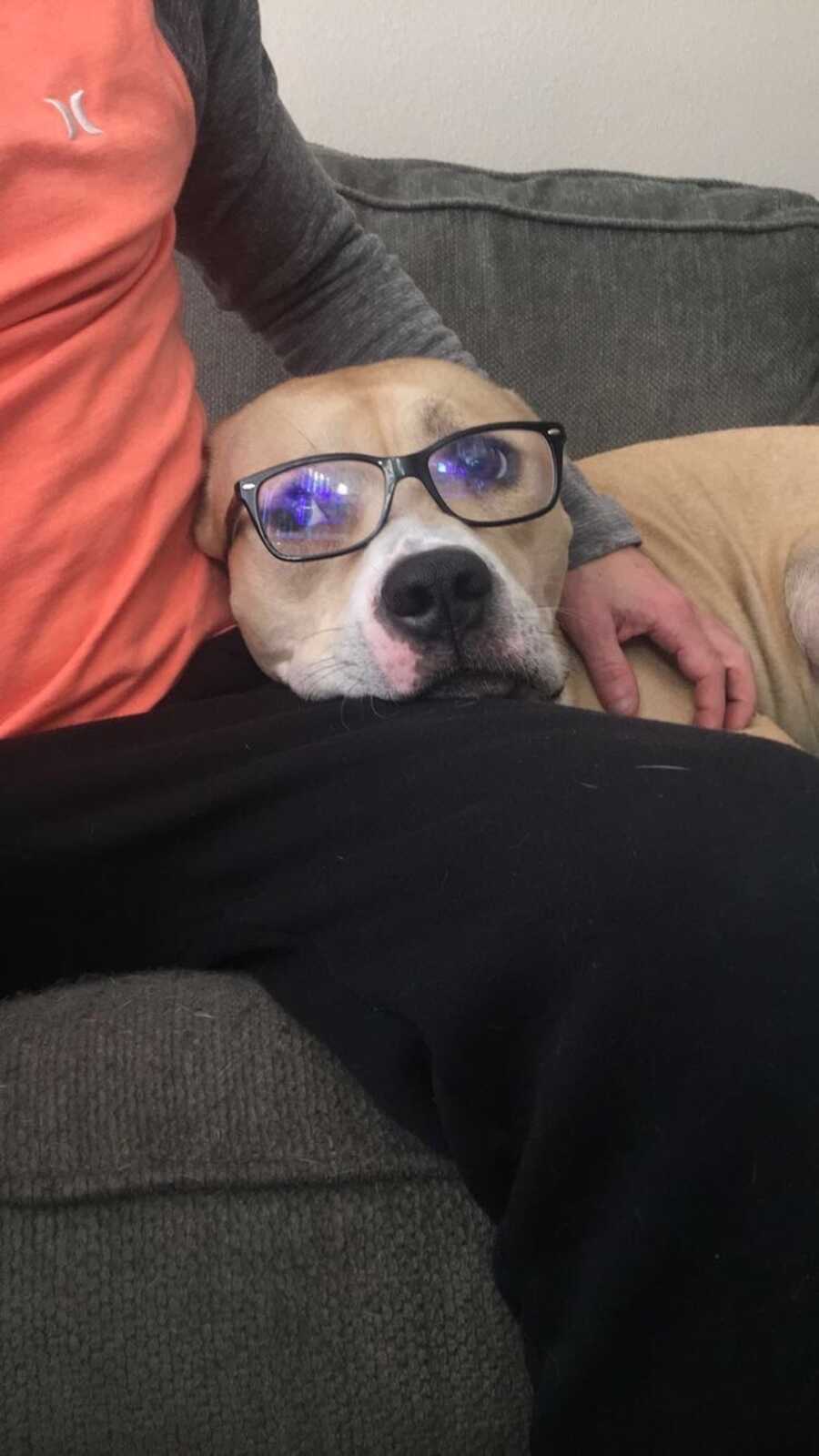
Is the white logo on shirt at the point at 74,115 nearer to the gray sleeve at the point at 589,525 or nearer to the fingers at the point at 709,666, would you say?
the gray sleeve at the point at 589,525

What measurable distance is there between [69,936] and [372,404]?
0.56m

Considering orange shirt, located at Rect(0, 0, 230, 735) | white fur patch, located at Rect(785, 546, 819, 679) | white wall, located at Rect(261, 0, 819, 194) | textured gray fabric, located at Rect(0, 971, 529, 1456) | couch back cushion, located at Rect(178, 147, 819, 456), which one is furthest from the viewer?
white wall, located at Rect(261, 0, 819, 194)

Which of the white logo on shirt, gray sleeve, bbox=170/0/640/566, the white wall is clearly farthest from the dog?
the white wall

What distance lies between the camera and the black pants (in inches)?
20.9

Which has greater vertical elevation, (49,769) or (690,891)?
(690,891)

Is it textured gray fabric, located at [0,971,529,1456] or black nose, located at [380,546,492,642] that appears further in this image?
black nose, located at [380,546,492,642]

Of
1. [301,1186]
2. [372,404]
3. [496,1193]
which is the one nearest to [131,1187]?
[301,1186]

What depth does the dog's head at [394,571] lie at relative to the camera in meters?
0.89

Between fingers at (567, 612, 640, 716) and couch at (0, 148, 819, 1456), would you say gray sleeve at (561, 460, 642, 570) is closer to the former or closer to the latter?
fingers at (567, 612, 640, 716)

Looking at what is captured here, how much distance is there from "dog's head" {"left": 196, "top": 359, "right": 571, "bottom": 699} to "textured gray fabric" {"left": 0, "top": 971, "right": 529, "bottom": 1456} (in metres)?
0.35

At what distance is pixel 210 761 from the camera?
0.78 m

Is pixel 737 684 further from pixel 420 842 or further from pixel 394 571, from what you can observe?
pixel 420 842

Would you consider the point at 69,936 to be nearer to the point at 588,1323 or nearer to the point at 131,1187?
the point at 131,1187

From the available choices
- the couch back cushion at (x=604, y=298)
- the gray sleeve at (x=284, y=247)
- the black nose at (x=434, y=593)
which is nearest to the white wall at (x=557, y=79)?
the couch back cushion at (x=604, y=298)
